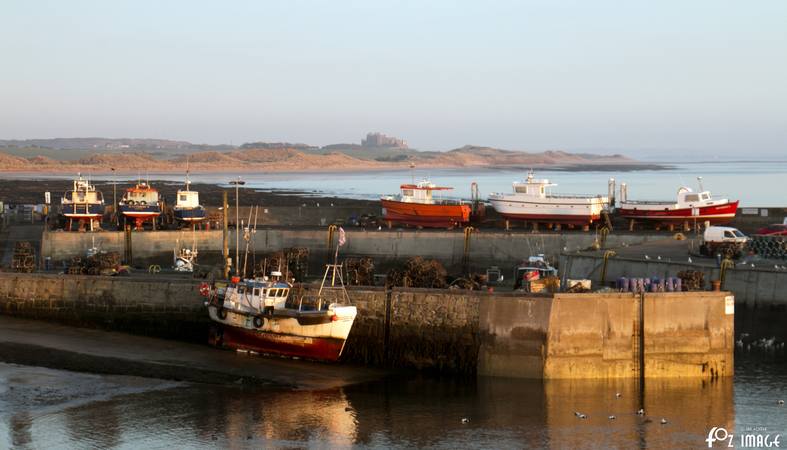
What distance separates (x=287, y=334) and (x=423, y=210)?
28.9m

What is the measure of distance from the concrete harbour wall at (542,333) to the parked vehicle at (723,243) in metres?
10.9

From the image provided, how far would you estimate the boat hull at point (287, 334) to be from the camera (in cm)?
3281

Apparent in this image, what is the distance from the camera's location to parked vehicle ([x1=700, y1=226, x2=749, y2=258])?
42219mm

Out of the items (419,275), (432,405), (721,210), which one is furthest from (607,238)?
(432,405)

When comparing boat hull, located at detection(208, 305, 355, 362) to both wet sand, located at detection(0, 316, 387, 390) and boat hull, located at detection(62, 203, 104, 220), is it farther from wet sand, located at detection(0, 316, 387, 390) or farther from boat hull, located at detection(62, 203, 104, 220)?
boat hull, located at detection(62, 203, 104, 220)

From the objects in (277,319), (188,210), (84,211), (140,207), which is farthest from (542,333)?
(84,211)

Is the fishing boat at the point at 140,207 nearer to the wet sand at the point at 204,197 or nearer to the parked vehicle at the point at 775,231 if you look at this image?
the wet sand at the point at 204,197

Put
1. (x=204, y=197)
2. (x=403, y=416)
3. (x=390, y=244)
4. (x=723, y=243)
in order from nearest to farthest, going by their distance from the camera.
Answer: (x=403, y=416), (x=723, y=243), (x=390, y=244), (x=204, y=197)

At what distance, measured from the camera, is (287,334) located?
110 feet

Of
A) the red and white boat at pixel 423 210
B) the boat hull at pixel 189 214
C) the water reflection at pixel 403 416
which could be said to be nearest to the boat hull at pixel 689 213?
the red and white boat at pixel 423 210

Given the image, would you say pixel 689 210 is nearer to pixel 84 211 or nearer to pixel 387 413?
pixel 84 211

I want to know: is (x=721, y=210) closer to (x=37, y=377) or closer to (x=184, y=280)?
(x=184, y=280)

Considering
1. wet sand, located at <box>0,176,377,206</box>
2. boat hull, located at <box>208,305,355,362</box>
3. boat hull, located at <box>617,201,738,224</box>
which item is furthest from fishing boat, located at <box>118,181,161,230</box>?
boat hull, located at <box>617,201,738,224</box>

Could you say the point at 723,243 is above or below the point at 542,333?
above
